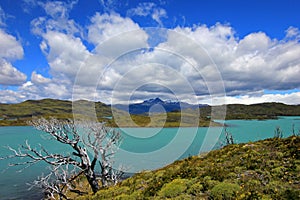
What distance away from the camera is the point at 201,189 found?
1173 cm

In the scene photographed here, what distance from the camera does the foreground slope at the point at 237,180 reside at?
10.4m

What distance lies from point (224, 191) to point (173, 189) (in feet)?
8.36

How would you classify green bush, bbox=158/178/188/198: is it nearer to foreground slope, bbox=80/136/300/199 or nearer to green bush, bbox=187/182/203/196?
foreground slope, bbox=80/136/300/199

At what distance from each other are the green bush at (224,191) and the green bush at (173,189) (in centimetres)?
162

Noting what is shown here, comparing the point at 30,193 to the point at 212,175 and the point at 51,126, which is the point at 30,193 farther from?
the point at 212,175

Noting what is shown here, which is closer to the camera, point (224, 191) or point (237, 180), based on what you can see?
point (224, 191)

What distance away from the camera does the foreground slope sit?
34.1ft

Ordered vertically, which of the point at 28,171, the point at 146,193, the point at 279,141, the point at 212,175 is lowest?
the point at 28,171

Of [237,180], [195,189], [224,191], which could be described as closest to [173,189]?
[195,189]

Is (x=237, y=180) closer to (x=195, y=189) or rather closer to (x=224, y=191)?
(x=224, y=191)

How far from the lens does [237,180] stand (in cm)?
1170

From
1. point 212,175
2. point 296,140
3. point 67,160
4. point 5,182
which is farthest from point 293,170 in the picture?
point 5,182

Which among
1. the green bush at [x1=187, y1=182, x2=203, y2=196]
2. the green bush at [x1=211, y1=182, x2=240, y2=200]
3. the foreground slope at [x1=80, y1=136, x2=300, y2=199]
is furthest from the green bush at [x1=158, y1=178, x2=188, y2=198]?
the green bush at [x1=211, y1=182, x2=240, y2=200]

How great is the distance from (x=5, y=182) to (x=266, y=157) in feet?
173
